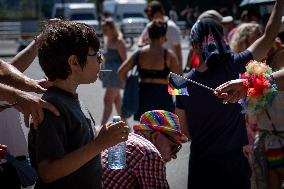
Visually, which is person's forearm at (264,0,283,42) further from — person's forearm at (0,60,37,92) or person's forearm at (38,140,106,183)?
person's forearm at (38,140,106,183)

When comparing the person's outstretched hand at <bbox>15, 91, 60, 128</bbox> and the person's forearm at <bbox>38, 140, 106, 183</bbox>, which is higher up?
the person's outstretched hand at <bbox>15, 91, 60, 128</bbox>

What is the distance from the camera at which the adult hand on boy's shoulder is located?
2.37 m

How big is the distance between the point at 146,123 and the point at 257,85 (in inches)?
29.3

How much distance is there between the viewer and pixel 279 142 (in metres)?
4.23

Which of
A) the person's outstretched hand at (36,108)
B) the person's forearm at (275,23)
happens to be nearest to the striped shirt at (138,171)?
the person's outstretched hand at (36,108)

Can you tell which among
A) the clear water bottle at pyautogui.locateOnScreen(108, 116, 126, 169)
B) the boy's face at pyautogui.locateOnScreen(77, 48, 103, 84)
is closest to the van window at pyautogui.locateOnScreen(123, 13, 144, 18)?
the clear water bottle at pyautogui.locateOnScreen(108, 116, 126, 169)

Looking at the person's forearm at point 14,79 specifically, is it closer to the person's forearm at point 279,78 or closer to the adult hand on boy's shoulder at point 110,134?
the adult hand on boy's shoulder at point 110,134

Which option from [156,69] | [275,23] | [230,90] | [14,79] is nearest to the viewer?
[14,79]

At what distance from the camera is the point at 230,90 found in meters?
3.25

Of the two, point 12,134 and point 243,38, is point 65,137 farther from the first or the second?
point 243,38

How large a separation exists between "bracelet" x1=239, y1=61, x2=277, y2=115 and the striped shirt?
2.57 ft

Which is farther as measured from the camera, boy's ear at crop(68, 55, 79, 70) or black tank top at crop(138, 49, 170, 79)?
black tank top at crop(138, 49, 170, 79)

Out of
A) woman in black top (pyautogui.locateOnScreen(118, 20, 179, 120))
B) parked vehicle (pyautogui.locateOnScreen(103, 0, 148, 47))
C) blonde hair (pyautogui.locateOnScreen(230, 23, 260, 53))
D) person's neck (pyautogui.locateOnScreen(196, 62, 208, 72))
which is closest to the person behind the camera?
person's neck (pyautogui.locateOnScreen(196, 62, 208, 72))

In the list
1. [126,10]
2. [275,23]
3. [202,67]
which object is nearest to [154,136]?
[202,67]
